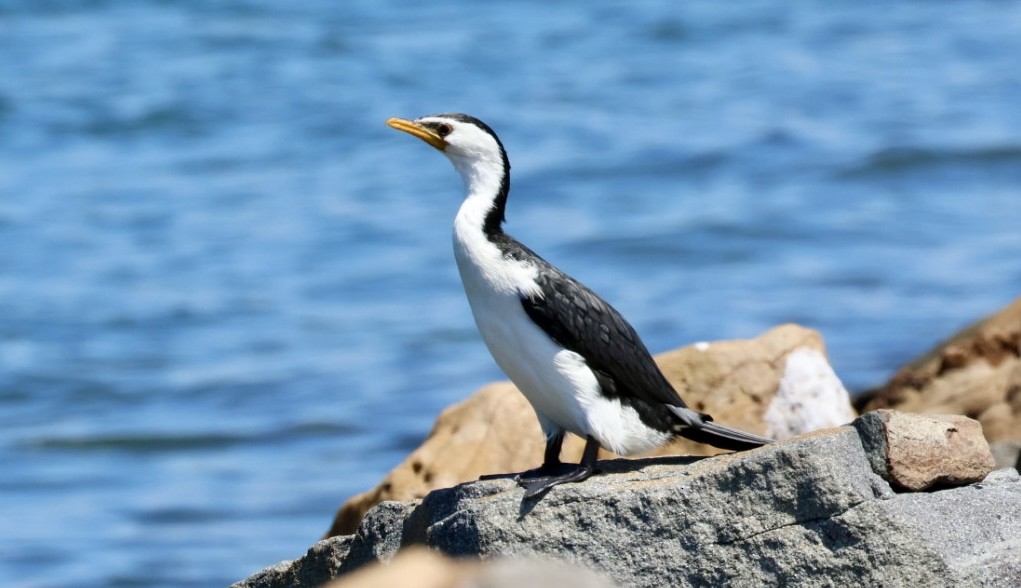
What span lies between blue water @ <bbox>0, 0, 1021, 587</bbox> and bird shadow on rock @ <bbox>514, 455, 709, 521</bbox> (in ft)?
14.4

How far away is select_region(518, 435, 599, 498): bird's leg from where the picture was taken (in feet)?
18.5

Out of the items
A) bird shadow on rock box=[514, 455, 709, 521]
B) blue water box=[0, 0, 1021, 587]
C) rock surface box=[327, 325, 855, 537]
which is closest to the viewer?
bird shadow on rock box=[514, 455, 709, 521]

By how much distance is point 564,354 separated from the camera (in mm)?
6074

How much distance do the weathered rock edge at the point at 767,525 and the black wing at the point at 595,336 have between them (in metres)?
0.49

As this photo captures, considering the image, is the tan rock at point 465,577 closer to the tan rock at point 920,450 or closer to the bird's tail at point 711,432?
the tan rock at point 920,450

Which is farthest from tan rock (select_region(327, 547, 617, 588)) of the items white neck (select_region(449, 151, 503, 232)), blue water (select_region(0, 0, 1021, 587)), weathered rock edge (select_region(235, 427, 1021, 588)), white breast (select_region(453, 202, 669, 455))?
blue water (select_region(0, 0, 1021, 587))

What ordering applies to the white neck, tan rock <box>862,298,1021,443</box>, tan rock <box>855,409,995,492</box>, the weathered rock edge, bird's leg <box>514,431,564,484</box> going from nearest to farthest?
the weathered rock edge
tan rock <box>855,409,995,492</box>
bird's leg <box>514,431,564,484</box>
the white neck
tan rock <box>862,298,1021,443</box>

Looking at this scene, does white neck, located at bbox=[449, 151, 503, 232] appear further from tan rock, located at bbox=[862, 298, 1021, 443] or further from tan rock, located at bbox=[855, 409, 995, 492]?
tan rock, located at bbox=[862, 298, 1021, 443]

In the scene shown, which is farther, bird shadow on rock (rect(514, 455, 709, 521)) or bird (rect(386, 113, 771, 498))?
bird (rect(386, 113, 771, 498))

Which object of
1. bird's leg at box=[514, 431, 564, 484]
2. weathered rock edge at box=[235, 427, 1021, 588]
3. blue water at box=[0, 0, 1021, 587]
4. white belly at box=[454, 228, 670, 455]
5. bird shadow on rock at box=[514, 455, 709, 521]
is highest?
blue water at box=[0, 0, 1021, 587]

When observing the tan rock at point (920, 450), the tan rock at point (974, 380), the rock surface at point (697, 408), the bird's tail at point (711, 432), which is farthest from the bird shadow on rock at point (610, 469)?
the tan rock at point (974, 380)

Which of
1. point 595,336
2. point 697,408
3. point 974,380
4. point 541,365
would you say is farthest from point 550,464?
point 974,380

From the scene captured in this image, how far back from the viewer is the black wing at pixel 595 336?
608 cm

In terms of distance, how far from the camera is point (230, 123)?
852 inches
